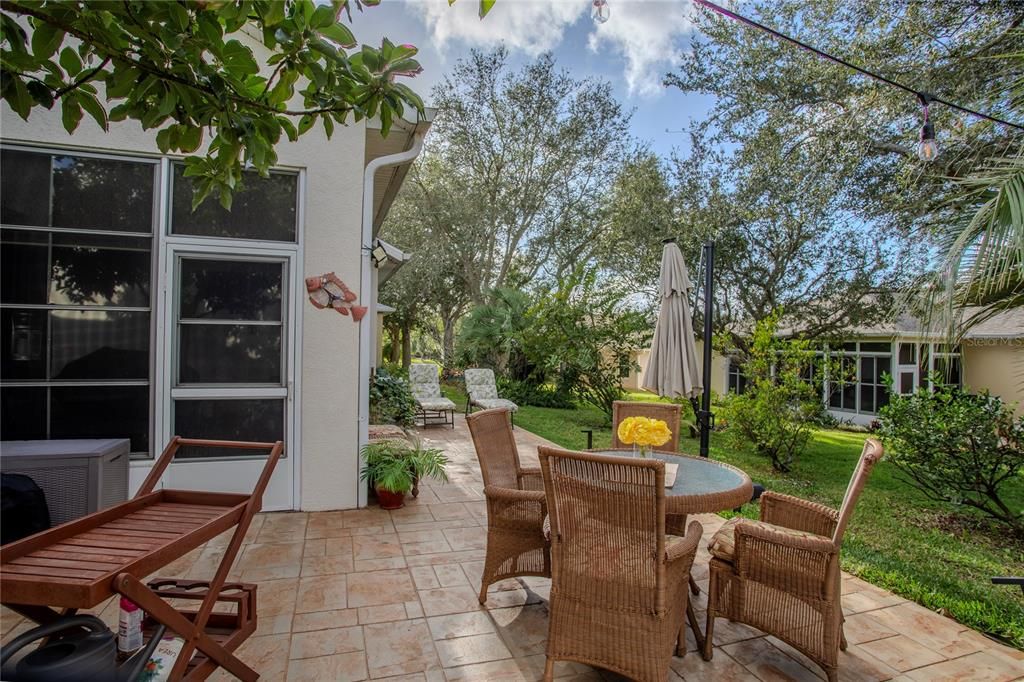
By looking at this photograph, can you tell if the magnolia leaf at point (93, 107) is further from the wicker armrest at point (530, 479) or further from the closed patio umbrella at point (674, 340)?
the closed patio umbrella at point (674, 340)

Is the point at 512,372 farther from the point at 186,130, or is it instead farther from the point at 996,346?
the point at 186,130

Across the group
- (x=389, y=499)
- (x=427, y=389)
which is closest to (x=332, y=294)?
(x=389, y=499)

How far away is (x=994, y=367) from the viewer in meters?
13.3

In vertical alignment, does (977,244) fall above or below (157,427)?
above

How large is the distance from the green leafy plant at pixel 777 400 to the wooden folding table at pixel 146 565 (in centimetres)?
722

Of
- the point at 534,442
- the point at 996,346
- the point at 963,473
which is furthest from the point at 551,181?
the point at 963,473

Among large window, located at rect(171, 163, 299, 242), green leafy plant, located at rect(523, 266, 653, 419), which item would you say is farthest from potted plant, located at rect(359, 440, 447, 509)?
green leafy plant, located at rect(523, 266, 653, 419)

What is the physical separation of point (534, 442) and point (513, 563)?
19.3 feet

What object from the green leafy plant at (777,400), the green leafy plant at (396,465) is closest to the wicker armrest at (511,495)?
the green leafy plant at (396,465)

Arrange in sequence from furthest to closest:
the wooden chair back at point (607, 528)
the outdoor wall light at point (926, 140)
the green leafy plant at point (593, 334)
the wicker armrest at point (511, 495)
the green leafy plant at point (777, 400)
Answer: the green leafy plant at point (593, 334) < the green leafy plant at point (777, 400) < the outdoor wall light at point (926, 140) < the wicker armrest at point (511, 495) < the wooden chair back at point (607, 528)

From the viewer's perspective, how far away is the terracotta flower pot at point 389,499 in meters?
5.05

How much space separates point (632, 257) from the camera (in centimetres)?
1362

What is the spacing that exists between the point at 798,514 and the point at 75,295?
5.55m

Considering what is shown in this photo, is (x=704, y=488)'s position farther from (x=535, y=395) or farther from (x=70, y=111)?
(x=535, y=395)
